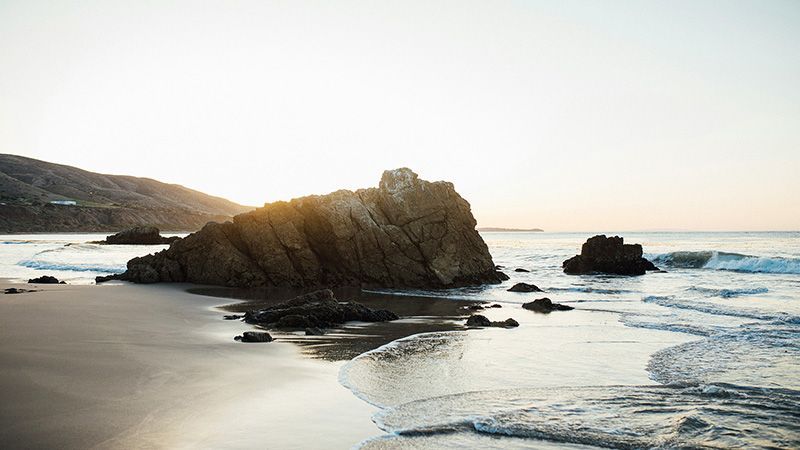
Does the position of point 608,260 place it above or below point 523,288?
above

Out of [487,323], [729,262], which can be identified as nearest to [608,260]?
[729,262]

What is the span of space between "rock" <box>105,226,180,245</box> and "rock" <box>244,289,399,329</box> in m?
48.9

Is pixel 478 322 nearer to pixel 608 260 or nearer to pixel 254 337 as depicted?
pixel 254 337

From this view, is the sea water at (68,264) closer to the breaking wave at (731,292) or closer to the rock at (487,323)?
the rock at (487,323)

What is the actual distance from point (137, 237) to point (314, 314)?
5387 centimetres

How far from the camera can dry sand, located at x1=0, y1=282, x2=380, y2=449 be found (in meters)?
6.05

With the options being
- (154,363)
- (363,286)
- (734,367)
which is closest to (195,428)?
(154,363)

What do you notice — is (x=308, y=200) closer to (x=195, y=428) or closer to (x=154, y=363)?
(x=154, y=363)

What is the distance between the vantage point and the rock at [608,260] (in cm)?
3916

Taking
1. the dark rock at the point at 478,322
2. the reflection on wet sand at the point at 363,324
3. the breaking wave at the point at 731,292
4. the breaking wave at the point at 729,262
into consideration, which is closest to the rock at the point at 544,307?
the reflection on wet sand at the point at 363,324

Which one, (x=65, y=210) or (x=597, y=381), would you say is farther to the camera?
(x=65, y=210)

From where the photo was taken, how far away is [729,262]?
4488 cm

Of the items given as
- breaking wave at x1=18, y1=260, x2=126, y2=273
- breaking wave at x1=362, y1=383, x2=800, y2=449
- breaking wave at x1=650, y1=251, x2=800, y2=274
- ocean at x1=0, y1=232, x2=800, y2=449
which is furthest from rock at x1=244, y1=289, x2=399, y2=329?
breaking wave at x1=650, y1=251, x2=800, y2=274

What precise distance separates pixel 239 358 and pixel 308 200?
20.7 m
